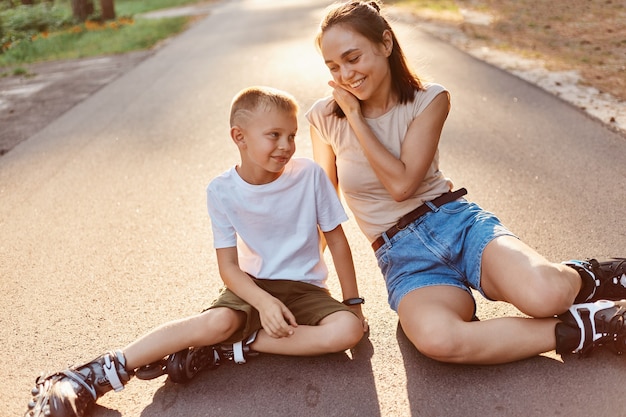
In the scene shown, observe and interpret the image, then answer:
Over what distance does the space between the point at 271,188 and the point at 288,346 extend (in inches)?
26.4

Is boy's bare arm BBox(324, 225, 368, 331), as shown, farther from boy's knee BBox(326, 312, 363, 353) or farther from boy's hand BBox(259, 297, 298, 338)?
boy's hand BBox(259, 297, 298, 338)

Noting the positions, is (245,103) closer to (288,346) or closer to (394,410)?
(288,346)

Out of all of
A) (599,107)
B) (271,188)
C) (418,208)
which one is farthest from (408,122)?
(599,107)

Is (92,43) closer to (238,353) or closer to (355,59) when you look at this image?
(355,59)

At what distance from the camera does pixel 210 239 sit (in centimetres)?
439

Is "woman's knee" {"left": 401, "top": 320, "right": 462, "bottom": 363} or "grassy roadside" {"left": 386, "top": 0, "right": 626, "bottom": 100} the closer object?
"woman's knee" {"left": 401, "top": 320, "right": 462, "bottom": 363}

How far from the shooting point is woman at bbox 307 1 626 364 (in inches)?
107

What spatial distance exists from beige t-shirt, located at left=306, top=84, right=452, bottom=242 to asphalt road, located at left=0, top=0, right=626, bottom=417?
458 millimetres

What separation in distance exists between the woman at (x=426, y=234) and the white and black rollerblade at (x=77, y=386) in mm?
1161

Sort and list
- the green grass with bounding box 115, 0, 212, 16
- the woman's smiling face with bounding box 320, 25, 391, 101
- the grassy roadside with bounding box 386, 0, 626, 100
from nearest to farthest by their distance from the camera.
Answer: the woman's smiling face with bounding box 320, 25, 391, 101 < the grassy roadside with bounding box 386, 0, 626, 100 < the green grass with bounding box 115, 0, 212, 16

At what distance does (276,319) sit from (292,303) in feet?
0.86

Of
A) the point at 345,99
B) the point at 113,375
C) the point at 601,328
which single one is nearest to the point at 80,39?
the point at 345,99

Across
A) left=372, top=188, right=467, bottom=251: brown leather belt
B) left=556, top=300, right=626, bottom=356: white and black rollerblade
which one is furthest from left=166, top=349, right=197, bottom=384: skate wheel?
left=556, top=300, right=626, bottom=356: white and black rollerblade

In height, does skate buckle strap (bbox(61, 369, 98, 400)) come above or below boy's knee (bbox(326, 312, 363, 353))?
below
